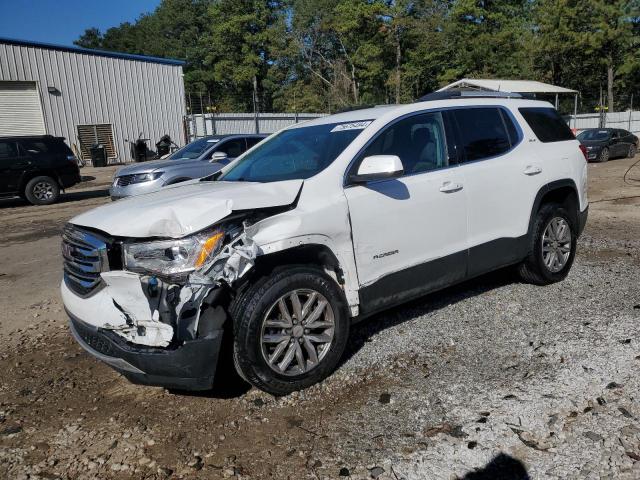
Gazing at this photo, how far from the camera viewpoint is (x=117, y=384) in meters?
3.54

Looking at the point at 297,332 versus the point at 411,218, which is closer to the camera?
the point at 297,332

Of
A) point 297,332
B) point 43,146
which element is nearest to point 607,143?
point 43,146

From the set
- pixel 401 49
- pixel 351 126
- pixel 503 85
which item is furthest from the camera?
pixel 401 49

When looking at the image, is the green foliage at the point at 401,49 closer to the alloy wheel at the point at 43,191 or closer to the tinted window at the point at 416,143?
the alloy wheel at the point at 43,191

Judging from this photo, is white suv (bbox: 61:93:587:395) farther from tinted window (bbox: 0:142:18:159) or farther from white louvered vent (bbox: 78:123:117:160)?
white louvered vent (bbox: 78:123:117:160)

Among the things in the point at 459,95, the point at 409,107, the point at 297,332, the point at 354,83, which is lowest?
the point at 297,332

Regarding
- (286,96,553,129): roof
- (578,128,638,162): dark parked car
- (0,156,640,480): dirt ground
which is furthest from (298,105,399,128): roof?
(578,128,638,162): dark parked car

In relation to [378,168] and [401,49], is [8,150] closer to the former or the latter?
[378,168]

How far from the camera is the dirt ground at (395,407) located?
101 inches

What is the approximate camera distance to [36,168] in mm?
13688

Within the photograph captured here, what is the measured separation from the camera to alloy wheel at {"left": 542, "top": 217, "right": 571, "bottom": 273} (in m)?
4.87

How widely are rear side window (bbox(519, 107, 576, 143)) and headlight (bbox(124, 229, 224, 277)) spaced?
3456mm

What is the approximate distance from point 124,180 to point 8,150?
5.47m

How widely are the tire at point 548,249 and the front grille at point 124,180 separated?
772 cm
